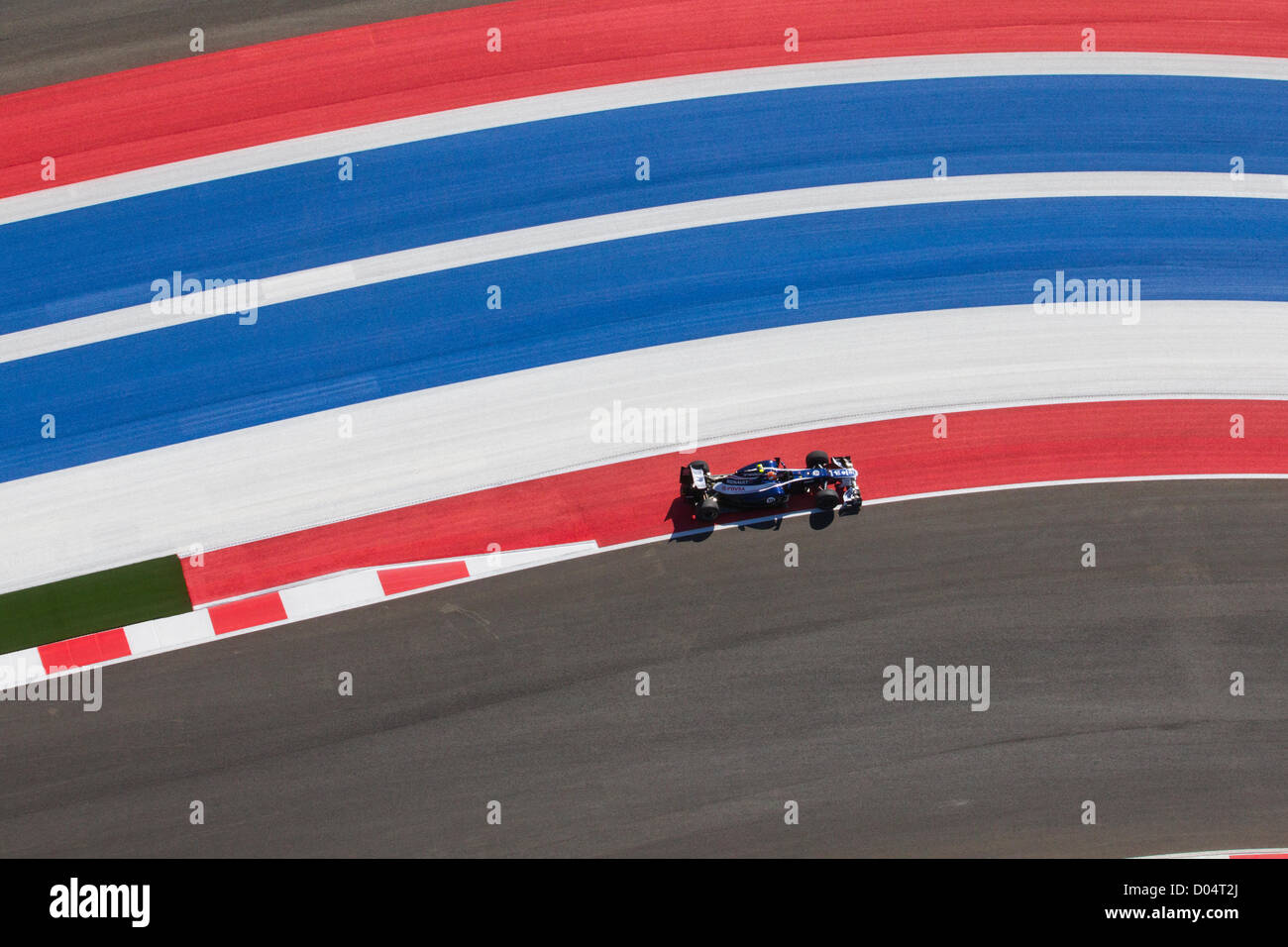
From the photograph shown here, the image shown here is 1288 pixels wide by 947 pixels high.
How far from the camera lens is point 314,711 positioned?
1658 cm

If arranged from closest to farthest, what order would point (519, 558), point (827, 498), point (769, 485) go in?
1. point (769, 485)
2. point (519, 558)
3. point (827, 498)

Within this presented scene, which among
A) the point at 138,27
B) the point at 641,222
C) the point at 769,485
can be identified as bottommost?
the point at 769,485

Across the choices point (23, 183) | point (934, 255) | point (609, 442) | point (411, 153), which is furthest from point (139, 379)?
point (934, 255)

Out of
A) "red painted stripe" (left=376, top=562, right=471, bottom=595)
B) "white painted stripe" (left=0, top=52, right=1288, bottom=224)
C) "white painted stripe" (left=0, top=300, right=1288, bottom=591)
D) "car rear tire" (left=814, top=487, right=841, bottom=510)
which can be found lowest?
"red painted stripe" (left=376, top=562, right=471, bottom=595)

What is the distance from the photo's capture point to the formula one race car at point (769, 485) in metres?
17.5

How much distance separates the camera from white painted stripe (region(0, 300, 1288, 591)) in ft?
57.4

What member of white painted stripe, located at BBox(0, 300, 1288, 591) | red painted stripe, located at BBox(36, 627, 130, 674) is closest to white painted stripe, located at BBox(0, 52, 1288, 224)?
white painted stripe, located at BBox(0, 300, 1288, 591)

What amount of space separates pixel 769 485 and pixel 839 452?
6.32 feet

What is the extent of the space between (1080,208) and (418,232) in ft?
44.8

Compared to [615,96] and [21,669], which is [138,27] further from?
[21,669]

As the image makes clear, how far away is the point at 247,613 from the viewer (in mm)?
17078

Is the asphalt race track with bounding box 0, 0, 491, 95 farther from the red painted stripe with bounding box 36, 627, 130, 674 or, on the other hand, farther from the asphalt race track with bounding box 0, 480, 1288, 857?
the asphalt race track with bounding box 0, 480, 1288, 857

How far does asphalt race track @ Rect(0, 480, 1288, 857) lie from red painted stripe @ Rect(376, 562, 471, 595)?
295 millimetres

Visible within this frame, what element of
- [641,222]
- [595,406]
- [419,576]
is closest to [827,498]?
[595,406]
